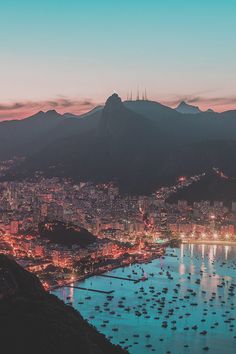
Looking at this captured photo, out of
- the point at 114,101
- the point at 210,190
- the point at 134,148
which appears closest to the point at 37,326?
the point at 210,190

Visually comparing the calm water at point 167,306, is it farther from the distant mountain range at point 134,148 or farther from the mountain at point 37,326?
the distant mountain range at point 134,148

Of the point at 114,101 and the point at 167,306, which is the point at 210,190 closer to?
the point at 114,101

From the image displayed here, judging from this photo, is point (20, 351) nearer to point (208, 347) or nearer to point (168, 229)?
point (208, 347)

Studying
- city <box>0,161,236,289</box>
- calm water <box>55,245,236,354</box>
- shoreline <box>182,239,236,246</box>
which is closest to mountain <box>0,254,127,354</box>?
calm water <box>55,245,236,354</box>

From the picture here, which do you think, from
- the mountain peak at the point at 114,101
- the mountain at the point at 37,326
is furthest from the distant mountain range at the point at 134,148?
the mountain at the point at 37,326

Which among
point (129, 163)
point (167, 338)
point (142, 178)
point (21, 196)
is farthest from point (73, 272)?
point (129, 163)
